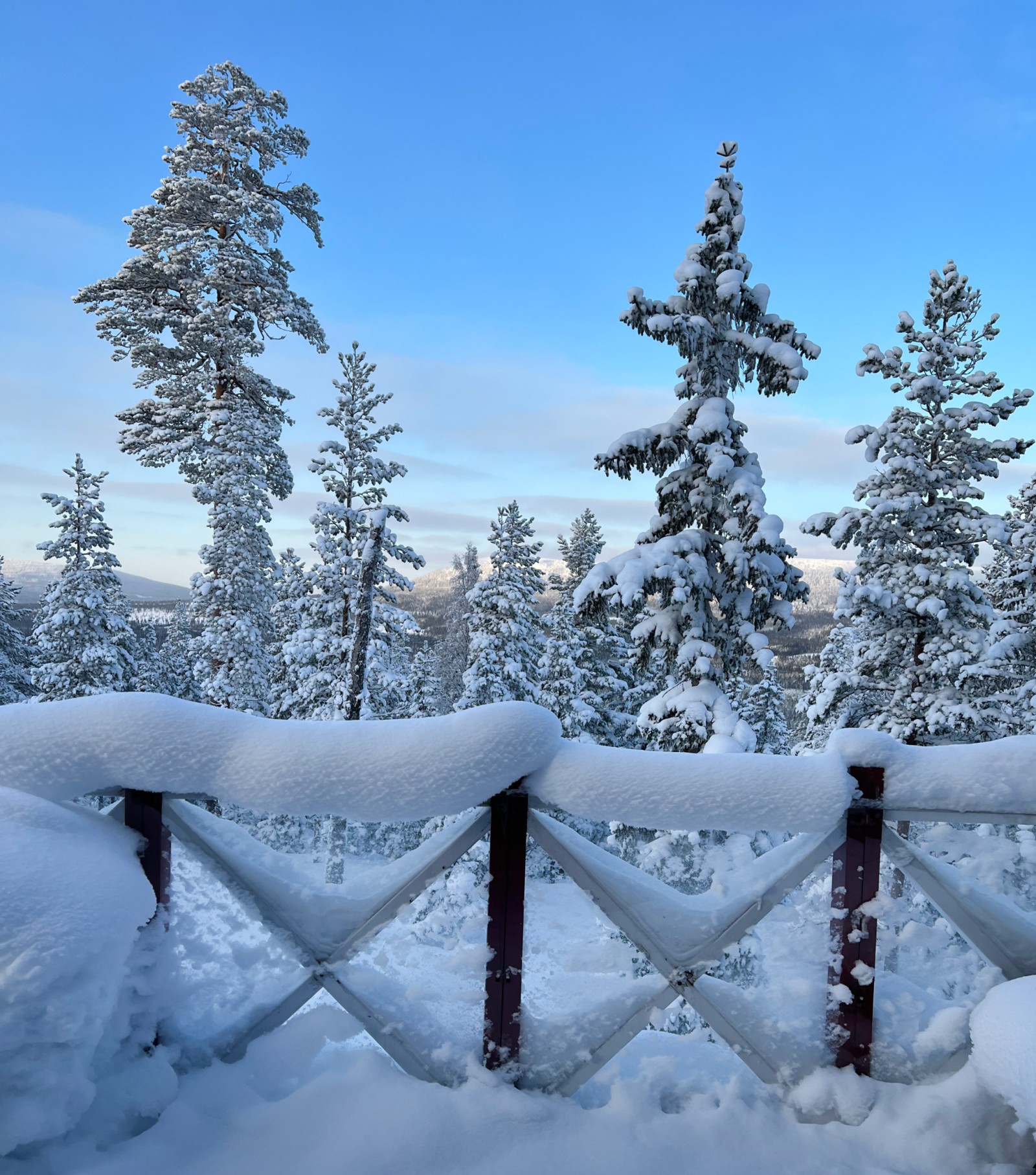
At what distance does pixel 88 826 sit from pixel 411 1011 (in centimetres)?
139

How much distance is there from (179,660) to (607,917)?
116 ft

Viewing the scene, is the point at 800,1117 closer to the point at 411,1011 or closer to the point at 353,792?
the point at 411,1011

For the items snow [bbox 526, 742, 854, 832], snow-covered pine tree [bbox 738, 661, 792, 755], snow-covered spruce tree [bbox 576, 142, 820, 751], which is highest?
snow-covered spruce tree [bbox 576, 142, 820, 751]

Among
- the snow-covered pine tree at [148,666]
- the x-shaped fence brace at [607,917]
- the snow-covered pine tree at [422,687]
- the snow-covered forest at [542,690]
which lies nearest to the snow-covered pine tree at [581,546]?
the snow-covered forest at [542,690]

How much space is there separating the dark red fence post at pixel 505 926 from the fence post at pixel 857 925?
119cm

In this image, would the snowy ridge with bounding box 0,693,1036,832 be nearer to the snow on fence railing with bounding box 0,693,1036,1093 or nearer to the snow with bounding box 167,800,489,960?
the snow on fence railing with bounding box 0,693,1036,1093

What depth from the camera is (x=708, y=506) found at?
11688 millimetres

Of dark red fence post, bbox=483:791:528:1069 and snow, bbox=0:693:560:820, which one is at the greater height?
snow, bbox=0:693:560:820

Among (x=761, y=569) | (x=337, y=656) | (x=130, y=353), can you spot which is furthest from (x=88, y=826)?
(x=130, y=353)

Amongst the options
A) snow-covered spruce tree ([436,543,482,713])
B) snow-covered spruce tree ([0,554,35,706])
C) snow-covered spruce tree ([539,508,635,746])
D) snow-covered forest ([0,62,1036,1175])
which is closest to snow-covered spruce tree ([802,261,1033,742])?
snow-covered forest ([0,62,1036,1175])

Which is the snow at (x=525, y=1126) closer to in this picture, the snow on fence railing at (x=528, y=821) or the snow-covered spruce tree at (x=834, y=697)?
the snow on fence railing at (x=528, y=821)

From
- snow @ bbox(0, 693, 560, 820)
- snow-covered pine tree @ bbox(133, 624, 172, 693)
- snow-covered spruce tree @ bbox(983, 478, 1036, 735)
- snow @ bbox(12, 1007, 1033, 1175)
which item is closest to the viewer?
snow @ bbox(12, 1007, 1033, 1175)

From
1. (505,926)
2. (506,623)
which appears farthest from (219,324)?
(505,926)

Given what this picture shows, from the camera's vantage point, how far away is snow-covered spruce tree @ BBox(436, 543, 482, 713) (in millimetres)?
39647
